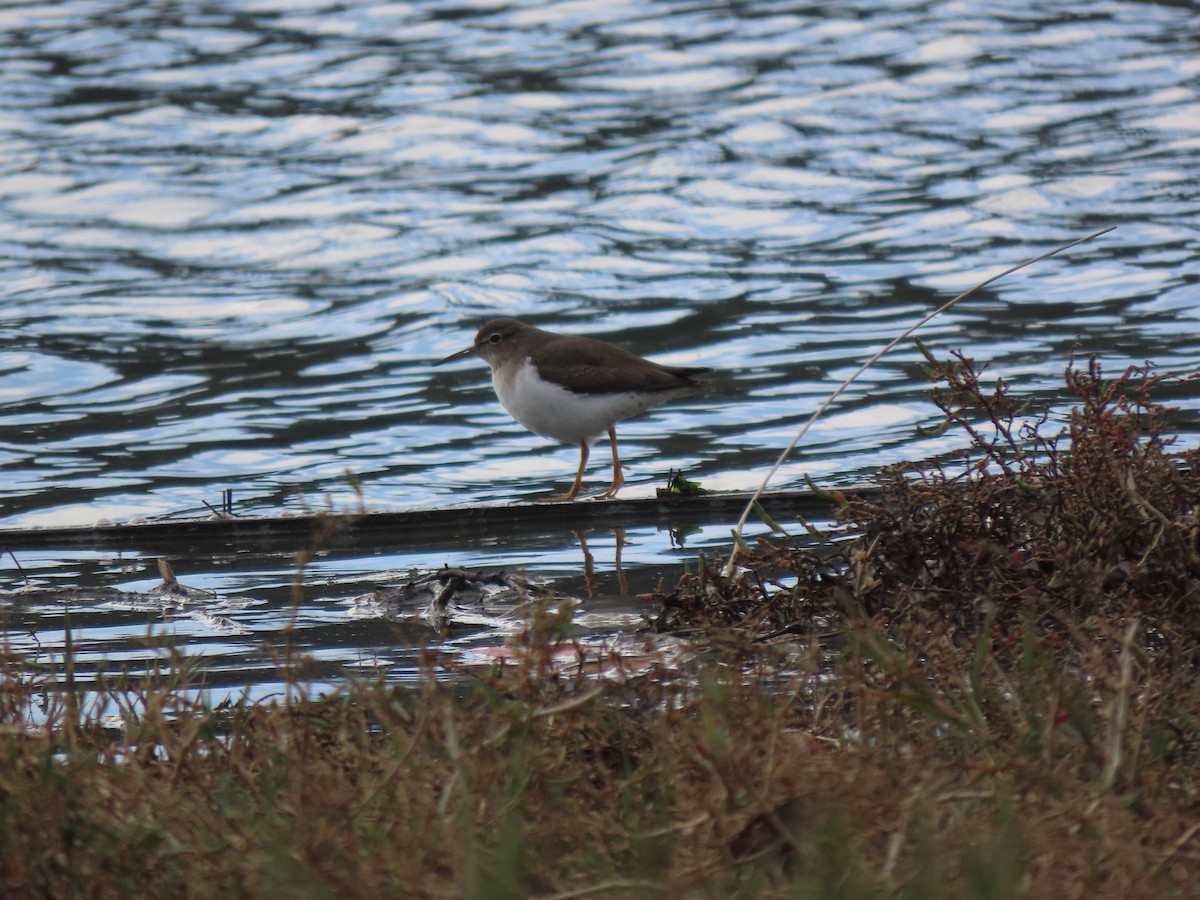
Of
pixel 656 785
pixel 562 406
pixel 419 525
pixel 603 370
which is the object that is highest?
pixel 603 370

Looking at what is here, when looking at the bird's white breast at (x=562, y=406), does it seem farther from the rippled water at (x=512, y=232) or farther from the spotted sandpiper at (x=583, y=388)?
the rippled water at (x=512, y=232)

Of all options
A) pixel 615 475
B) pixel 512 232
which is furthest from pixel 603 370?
pixel 512 232

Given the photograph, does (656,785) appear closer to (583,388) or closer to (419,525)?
(419,525)

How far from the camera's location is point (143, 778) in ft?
11.5

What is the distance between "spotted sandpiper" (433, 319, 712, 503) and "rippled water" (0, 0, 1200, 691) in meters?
0.41

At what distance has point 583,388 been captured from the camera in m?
9.12

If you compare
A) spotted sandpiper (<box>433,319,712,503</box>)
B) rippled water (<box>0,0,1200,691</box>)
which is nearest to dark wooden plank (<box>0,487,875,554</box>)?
rippled water (<box>0,0,1200,691</box>)

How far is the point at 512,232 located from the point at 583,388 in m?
7.86

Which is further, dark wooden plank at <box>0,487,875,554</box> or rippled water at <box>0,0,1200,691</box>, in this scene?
rippled water at <box>0,0,1200,691</box>

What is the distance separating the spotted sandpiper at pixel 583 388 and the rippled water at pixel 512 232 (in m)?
0.41

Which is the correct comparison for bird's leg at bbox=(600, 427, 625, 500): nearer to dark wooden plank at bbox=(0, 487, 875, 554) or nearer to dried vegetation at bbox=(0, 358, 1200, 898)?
dark wooden plank at bbox=(0, 487, 875, 554)

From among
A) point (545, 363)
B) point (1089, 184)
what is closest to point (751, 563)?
point (545, 363)

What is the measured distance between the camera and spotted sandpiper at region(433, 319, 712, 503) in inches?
359

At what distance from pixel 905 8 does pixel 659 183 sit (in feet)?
22.0
